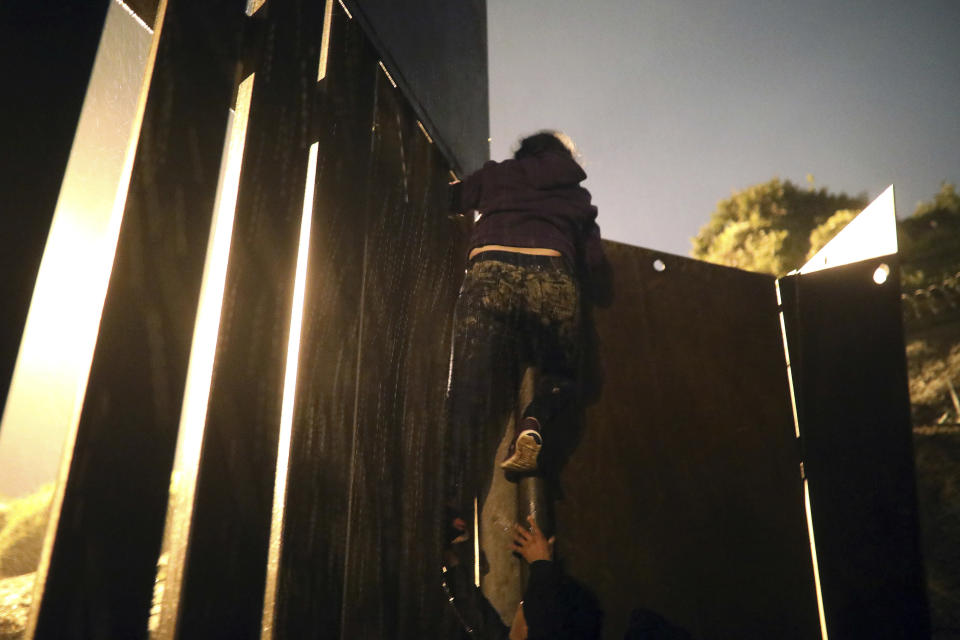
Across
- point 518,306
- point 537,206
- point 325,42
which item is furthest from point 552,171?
point 325,42

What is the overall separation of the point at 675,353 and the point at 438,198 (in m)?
1.76

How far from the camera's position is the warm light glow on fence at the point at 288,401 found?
60.2 inches

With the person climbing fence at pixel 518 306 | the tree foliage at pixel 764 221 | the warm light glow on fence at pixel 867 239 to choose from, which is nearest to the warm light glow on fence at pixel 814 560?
the warm light glow on fence at pixel 867 239

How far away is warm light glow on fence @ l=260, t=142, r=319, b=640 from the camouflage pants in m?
0.87

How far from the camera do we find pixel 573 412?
2904mm

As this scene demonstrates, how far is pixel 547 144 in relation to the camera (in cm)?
290

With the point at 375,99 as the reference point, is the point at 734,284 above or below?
below

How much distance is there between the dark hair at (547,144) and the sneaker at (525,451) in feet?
5.06

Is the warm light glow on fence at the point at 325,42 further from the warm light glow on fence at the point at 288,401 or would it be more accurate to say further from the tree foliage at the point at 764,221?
the tree foliage at the point at 764,221

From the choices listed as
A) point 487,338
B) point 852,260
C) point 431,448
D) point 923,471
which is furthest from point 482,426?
point 923,471

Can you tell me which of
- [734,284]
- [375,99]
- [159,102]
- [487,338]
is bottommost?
[487,338]

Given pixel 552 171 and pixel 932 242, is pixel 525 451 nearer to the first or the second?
pixel 552 171

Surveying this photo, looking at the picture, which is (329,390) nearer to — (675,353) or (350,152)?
(350,152)

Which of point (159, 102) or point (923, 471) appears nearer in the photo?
point (159, 102)
